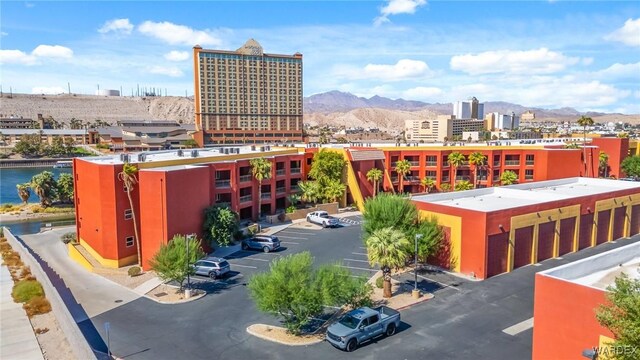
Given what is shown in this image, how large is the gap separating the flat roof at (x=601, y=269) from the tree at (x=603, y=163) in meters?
60.3

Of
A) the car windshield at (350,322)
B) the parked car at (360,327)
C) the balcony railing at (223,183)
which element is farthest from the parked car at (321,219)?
the car windshield at (350,322)

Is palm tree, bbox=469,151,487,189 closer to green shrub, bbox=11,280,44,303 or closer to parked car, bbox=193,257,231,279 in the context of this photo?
parked car, bbox=193,257,231,279

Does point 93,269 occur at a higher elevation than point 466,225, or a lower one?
lower

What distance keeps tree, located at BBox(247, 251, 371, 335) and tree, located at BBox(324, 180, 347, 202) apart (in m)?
38.1

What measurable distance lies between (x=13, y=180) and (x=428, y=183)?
4581 inches

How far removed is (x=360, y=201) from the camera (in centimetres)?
6869

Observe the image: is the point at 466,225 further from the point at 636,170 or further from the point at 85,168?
the point at 636,170

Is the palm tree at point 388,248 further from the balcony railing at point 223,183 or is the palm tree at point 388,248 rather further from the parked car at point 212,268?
the balcony railing at point 223,183

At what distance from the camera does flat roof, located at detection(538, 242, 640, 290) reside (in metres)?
Result: 22.6

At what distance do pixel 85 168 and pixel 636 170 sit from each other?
289 ft

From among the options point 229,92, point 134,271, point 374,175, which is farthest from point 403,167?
point 229,92

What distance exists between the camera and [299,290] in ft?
86.0

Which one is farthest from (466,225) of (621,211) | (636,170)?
(636,170)

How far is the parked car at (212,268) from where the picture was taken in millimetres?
38156
